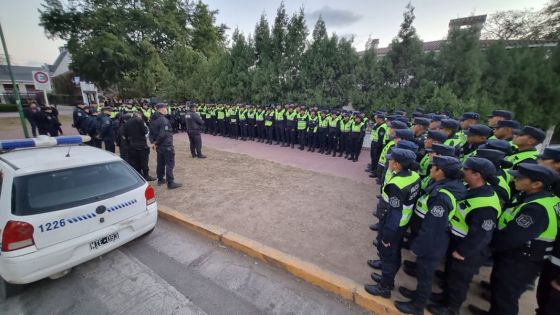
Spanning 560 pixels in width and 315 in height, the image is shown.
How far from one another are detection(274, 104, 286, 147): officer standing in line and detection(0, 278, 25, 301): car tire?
868cm

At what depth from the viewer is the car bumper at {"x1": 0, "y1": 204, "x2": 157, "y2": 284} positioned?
2395mm

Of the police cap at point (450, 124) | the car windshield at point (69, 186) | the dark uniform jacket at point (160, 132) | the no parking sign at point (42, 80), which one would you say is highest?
the no parking sign at point (42, 80)

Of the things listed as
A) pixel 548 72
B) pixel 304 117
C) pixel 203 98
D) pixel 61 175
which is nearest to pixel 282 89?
pixel 304 117

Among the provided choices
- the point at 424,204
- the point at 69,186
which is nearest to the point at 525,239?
the point at 424,204

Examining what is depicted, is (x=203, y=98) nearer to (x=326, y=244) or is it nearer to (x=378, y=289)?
(x=326, y=244)

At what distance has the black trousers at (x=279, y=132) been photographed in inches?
413

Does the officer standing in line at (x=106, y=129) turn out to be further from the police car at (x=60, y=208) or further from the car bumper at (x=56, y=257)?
the car bumper at (x=56, y=257)

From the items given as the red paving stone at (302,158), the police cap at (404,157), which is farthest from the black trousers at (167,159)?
the police cap at (404,157)

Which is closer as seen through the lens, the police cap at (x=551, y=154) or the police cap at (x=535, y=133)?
the police cap at (x=551, y=154)

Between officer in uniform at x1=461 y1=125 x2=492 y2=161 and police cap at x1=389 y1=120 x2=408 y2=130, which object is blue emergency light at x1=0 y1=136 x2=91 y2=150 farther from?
officer in uniform at x1=461 y1=125 x2=492 y2=161

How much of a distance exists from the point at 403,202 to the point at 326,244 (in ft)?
5.12

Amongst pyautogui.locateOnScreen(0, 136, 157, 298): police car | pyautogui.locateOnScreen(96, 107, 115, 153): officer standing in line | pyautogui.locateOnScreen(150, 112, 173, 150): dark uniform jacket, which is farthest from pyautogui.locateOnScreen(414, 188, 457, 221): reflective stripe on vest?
pyautogui.locateOnScreen(96, 107, 115, 153): officer standing in line

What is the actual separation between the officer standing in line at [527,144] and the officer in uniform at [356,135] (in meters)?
4.72

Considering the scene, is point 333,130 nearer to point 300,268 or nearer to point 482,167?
point 300,268
